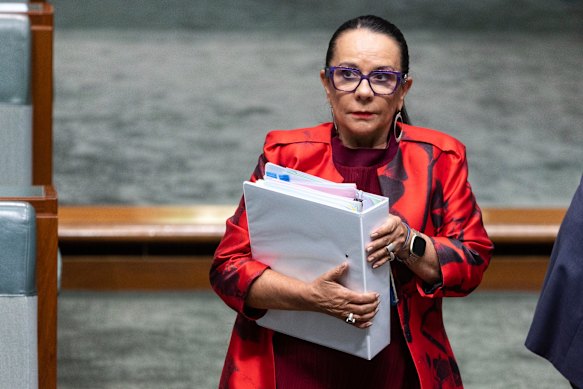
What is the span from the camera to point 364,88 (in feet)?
4.19

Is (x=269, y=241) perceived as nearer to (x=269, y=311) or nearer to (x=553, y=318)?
(x=269, y=311)

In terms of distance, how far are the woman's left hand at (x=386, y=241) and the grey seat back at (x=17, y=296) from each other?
0.46m

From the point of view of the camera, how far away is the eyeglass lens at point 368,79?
1281 mm

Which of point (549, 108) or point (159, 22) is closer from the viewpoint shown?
point (549, 108)

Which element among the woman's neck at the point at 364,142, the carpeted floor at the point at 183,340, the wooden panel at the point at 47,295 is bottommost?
the carpeted floor at the point at 183,340

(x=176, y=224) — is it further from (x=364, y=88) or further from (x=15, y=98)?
(x=364, y=88)

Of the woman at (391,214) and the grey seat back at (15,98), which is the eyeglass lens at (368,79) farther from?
the grey seat back at (15,98)

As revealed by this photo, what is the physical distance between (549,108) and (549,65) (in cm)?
49

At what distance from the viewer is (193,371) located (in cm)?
230

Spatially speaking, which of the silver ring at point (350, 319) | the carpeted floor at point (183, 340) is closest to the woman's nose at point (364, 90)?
the silver ring at point (350, 319)

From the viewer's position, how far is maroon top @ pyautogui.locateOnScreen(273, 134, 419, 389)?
132 centimetres

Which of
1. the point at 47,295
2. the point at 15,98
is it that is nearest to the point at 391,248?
the point at 47,295

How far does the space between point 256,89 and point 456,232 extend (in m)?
2.66

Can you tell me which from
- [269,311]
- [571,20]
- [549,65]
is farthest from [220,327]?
[571,20]
